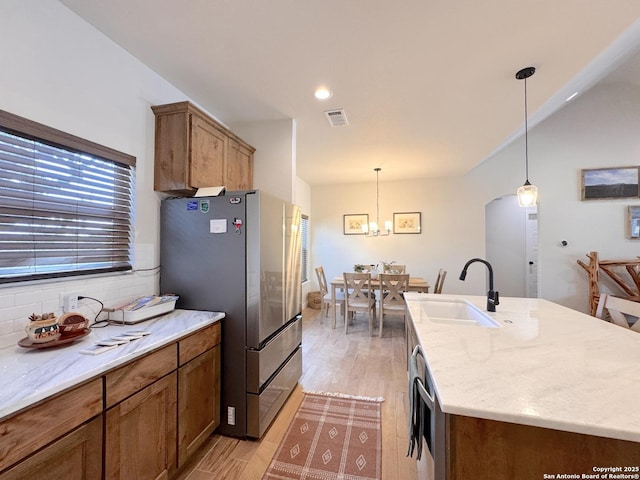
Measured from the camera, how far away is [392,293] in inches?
160

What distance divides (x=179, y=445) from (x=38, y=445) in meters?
0.78

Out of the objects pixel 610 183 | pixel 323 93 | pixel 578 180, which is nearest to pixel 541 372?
pixel 323 93

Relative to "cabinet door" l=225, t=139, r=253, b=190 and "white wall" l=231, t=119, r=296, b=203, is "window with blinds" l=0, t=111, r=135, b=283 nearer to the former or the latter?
"cabinet door" l=225, t=139, r=253, b=190

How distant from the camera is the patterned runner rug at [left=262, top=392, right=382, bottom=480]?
5.29 ft

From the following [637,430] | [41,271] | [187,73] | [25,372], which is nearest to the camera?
[637,430]

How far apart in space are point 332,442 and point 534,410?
1537mm

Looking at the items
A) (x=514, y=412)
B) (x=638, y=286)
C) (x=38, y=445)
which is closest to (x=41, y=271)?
(x=38, y=445)

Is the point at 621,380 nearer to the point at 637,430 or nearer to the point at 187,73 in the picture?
the point at 637,430

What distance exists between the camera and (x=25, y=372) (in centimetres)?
99

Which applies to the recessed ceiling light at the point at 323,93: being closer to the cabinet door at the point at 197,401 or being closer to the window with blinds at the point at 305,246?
the cabinet door at the point at 197,401

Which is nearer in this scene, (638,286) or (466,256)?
(638,286)

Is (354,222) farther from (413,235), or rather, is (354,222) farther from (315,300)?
(315,300)

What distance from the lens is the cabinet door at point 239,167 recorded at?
8.09 ft

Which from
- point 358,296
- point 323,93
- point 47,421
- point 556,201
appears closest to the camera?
point 47,421
